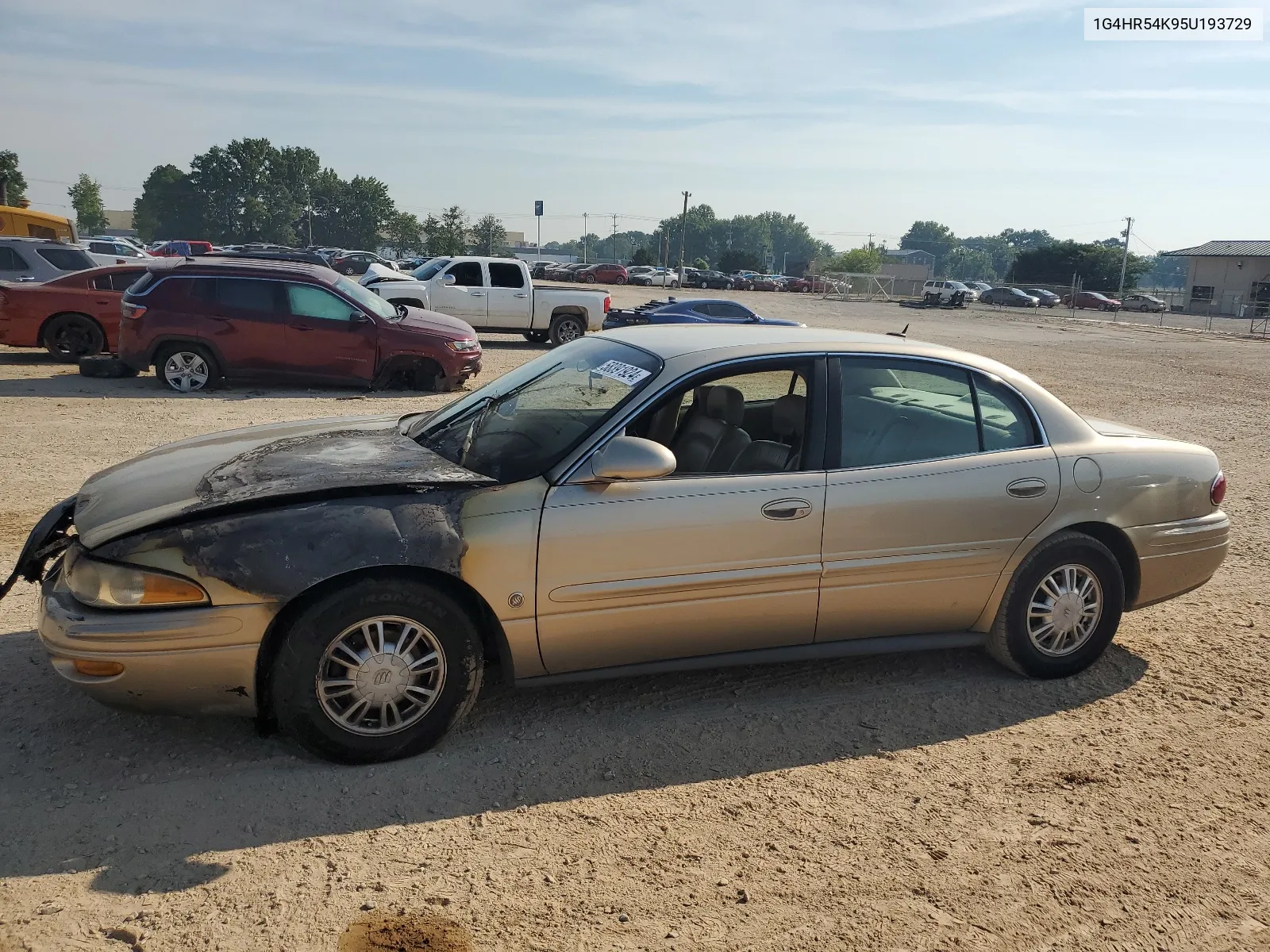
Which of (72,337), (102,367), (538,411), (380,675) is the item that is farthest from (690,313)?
(380,675)

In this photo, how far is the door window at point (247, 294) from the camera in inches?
503

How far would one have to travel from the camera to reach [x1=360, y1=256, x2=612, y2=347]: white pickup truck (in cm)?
2006

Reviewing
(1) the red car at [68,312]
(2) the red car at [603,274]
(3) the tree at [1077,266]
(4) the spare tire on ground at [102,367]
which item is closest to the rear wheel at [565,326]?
(1) the red car at [68,312]

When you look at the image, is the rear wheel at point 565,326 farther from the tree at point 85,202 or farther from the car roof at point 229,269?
the tree at point 85,202

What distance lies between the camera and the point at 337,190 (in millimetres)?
134250

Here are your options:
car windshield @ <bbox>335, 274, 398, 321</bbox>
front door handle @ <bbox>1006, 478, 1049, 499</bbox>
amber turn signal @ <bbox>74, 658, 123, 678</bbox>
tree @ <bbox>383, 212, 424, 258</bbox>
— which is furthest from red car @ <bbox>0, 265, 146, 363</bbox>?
tree @ <bbox>383, 212, 424, 258</bbox>

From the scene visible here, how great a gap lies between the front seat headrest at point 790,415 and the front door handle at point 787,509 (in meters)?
0.36

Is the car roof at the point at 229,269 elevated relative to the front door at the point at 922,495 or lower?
elevated

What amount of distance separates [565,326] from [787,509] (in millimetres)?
17331

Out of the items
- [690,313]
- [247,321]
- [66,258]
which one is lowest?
[247,321]

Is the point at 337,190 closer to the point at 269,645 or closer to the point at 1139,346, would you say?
the point at 1139,346

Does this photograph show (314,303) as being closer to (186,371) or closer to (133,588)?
(186,371)

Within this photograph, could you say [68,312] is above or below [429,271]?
below

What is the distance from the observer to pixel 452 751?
3834mm
